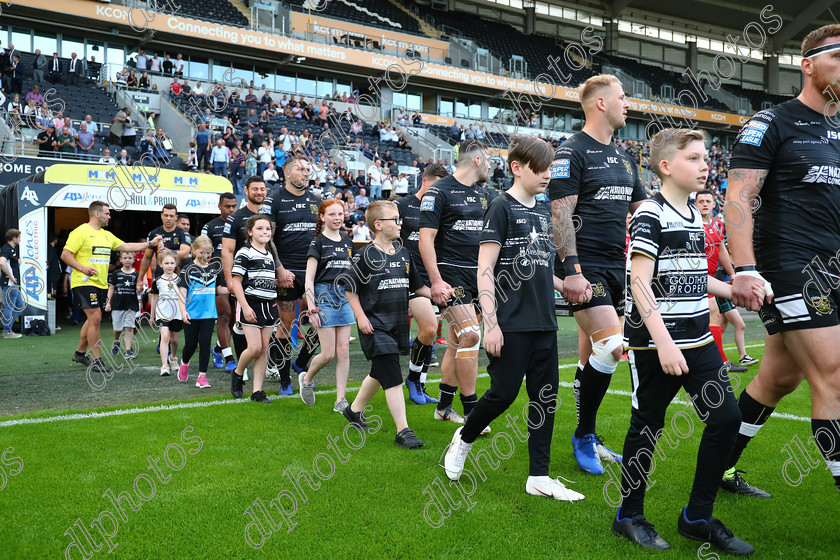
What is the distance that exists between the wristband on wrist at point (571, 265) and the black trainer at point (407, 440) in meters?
1.63

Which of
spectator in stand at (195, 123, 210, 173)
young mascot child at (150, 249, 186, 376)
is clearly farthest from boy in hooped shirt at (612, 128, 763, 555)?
spectator in stand at (195, 123, 210, 173)

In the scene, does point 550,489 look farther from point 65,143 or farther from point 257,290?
point 65,143

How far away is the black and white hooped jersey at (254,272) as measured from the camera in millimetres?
6129

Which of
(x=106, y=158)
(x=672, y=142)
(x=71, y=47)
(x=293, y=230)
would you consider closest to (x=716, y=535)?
(x=672, y=142)

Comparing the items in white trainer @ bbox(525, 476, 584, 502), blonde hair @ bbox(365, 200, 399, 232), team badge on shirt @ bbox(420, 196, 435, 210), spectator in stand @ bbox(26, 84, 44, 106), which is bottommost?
white trainer @ bbox(525, 476, 584, 502)

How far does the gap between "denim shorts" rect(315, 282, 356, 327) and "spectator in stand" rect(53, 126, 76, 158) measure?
1367 centimetres

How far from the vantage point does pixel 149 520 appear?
3.26 meters

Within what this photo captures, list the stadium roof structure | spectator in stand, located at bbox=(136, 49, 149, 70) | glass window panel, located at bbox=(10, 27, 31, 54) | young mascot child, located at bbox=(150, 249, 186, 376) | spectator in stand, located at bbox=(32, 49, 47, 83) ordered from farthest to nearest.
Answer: the stadium roof structure → glass window panel, located at bbox=(10, 27, 31, 54) → spectator in stand, located at bbox=(136, 49, 149, 70) → spectator in stand, located at bbox=(32, 49, 47, 83) → young mascot child, located at bbox=(150, 249, 186, 376)

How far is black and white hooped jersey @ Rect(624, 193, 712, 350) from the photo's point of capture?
2900mm

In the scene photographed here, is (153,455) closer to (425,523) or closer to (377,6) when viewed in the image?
(425,523)

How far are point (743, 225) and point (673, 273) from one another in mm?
445

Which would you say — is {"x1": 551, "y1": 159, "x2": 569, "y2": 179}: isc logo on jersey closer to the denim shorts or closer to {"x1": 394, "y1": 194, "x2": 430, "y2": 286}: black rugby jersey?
the denim shorts

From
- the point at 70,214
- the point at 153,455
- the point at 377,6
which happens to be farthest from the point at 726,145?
the point at 153,455

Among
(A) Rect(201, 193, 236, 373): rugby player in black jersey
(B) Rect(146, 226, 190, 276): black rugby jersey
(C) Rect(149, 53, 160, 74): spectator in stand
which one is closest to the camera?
(A) Rect(201, 193, 236, 373): rugby player in black jersey
